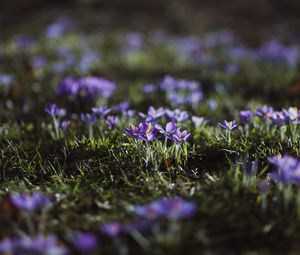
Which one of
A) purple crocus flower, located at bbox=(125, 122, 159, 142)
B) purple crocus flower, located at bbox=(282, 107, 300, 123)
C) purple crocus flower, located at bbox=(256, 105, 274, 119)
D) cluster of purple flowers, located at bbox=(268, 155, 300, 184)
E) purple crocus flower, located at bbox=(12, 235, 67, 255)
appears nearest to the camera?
purple crocus flower, located at bbox=(12, 235, 67, 255)

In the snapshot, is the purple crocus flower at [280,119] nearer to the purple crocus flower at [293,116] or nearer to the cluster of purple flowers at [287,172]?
the purple crocus flower at [293,116]

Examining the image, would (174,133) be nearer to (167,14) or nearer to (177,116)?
(177,116)

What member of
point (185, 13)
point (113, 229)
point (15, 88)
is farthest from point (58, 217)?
point (185, 13)

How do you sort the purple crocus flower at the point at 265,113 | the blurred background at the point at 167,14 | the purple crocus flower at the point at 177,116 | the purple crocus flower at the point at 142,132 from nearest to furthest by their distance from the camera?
the purple crocus flower at the point at 142,132 < the purple crocus flower at the point at 265,113 < the purple crocus flower at the point at 177,116 < the blurred background at the point at 167,14

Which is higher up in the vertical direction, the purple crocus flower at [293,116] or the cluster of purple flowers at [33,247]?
the purple crocus flower at [293,116]

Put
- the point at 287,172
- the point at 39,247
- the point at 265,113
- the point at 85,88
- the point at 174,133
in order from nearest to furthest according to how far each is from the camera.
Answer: the point at 39,247 < the point at 287,172 < the point at 174,133 < the point at 265,113 < the point at 85,88

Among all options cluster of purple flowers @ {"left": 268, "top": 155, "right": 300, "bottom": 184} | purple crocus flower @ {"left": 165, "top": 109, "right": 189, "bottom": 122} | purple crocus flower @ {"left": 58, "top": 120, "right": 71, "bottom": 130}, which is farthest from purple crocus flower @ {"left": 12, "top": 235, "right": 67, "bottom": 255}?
purple crocus flower @ {"left": 165, "top": 109, "right": 189, "bottom": 122}

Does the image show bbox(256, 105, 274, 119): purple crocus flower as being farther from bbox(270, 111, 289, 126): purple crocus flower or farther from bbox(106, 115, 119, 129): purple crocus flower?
bbox(106, 115, 119, 129): purple crocus flower

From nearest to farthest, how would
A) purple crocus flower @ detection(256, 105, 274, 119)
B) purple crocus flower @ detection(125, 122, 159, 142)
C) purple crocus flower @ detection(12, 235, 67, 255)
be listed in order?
purple crocus flower @ detection(12, 235, 67, 255)
purple crocus flower @ detection(125, 122, 159, 142)
purple crocus flower @ detection(256, 105, 274, 119)

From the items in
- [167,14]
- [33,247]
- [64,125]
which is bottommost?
[167,14]

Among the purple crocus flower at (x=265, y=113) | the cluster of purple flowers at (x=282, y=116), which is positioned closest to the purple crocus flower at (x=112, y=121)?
the cluster of purple flowers at (x=282, y=116)

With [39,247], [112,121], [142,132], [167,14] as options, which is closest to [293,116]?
[142,132]
